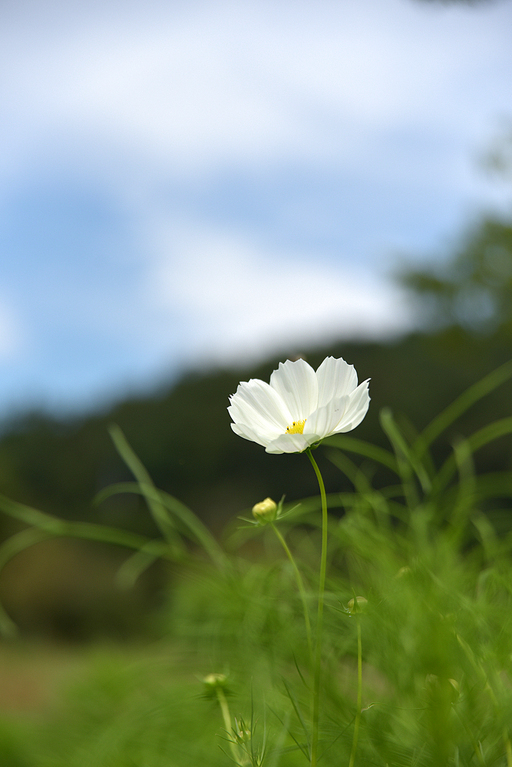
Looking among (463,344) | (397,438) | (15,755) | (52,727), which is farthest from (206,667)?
(463,344)

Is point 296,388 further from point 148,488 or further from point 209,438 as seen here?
point 209,438

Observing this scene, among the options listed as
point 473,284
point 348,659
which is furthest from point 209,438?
point 348,659

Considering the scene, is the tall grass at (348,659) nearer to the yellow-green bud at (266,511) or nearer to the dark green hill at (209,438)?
the yellow-green bud at (266,511)

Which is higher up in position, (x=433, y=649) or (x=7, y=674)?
(x=433, y=649)

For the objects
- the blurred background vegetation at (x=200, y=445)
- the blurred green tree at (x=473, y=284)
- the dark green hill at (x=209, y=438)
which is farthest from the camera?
the blurred green tree at (x=473, y=284)

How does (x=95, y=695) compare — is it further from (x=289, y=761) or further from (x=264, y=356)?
(x=264, y=356)

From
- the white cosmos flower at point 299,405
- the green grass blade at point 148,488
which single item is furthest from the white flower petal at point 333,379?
the green grass blade at point 148,488

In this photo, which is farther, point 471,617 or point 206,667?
point 206,667
